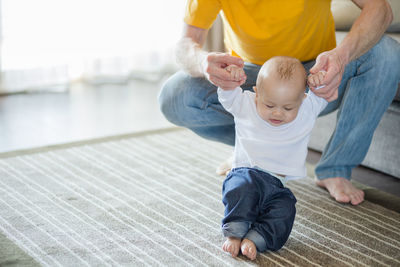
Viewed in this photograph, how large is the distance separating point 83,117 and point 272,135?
1305 millimetres

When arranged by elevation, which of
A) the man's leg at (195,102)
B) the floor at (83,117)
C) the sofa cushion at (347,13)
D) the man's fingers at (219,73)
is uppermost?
the sofa cushion at (347,13)

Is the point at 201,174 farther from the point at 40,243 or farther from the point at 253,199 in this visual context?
the point at 40,243

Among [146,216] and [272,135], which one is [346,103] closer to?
[272,135]

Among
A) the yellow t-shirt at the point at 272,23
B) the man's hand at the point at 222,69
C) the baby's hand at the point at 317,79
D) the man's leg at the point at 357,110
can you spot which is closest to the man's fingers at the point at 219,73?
the man's hand at the point at 222,69

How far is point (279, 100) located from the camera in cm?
112

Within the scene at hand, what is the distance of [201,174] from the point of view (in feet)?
5.24

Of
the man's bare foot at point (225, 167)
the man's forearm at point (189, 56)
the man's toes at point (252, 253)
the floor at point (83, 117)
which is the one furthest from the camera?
the floor at point (83, 117)

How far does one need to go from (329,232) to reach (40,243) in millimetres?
653

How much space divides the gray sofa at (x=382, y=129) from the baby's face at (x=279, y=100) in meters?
0.54

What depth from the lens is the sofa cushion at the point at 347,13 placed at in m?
1.67

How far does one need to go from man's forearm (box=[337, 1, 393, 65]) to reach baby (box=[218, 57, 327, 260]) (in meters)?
0.19

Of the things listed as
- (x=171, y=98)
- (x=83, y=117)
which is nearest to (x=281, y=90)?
(x=171, y=98)

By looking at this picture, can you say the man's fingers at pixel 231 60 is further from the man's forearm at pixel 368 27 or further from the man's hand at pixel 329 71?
the man's forearm at pixel 368 27

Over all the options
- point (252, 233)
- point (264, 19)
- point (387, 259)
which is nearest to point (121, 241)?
point (252, 233)
